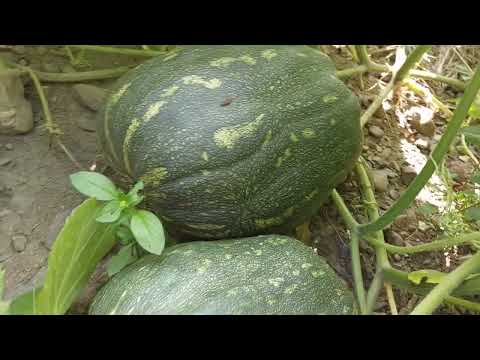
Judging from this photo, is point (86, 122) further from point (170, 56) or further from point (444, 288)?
point (444, 288)

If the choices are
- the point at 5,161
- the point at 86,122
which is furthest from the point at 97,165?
the point at 5,161

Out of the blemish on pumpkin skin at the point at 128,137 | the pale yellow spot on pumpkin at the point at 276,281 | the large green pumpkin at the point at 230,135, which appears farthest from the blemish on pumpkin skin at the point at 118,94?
the pale yellow spot on pumpkin at the point at 276,281

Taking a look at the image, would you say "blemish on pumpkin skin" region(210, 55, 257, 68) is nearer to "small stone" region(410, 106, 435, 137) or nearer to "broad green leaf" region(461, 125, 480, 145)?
"broad green leaf" region(461, 125, 480, 145)

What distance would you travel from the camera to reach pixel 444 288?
1.41 meters

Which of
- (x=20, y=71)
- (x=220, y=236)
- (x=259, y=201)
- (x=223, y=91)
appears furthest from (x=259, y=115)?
(x=20, y=71)

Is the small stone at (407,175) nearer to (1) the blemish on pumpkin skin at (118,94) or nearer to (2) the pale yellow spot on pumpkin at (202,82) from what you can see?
(2) the pale yellow spot on pumpkin at (202,82)

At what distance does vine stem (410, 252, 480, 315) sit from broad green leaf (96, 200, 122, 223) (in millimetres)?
745

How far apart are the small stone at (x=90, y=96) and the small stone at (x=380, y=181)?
41.4 inches

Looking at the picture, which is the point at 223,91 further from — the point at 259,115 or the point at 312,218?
the point at 312,218

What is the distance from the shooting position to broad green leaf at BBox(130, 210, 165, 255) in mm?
1413

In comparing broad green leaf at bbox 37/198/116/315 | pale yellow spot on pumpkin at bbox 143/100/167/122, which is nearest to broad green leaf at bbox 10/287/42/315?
broad green leaf at bbox 37/198/116/315

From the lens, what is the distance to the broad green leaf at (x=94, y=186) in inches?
57.3

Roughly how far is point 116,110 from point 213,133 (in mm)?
321
